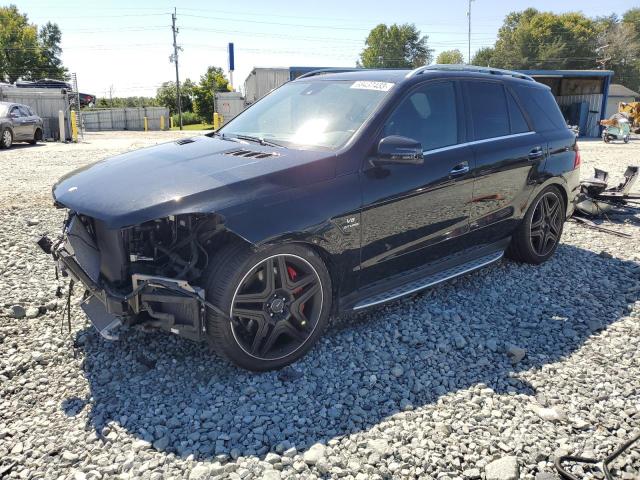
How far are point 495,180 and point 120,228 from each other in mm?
3227

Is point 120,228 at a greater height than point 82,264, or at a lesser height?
greater

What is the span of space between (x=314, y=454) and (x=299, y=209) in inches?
55.9

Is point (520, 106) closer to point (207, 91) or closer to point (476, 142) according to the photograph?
point (476, 142)

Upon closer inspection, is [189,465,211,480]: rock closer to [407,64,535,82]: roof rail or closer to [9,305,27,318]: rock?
[9,305,27,318]: rock

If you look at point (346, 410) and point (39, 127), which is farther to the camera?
point (39, 127)

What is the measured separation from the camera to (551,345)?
391 centimetres

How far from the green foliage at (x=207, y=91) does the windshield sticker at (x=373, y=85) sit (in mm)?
48751

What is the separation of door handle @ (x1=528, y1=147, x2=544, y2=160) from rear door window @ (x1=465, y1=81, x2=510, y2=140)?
34 centimetres

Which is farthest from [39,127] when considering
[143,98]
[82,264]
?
[143,98]

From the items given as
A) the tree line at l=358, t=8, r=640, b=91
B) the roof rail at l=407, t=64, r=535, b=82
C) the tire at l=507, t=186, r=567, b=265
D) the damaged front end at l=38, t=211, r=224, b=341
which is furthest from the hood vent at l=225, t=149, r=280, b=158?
the tree line at l=358, t=8, r=640, b=91

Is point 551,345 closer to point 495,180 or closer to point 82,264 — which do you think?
point 495,180

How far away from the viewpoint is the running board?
12.7 feet

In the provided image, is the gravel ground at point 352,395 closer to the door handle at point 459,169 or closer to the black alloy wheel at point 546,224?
the black alloy wheel at point 546,224

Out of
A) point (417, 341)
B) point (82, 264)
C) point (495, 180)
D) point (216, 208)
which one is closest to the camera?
point (216, 208)
